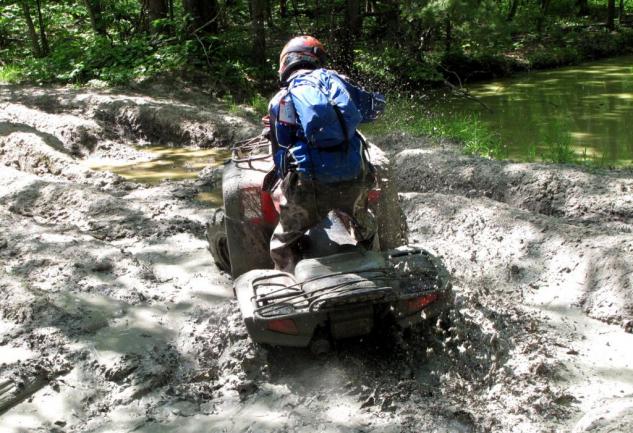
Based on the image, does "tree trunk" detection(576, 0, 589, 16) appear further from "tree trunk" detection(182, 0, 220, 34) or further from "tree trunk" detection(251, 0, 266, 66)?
"tree trunk" detection(182, 0, 220, 34)

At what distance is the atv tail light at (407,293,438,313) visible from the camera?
11.1 feet

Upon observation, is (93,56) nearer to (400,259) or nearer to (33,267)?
(33,267)

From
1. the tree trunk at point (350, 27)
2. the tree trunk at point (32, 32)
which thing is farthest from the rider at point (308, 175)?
the tree trunk at point (32, 32)

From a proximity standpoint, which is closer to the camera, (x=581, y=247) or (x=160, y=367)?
(x=160, y=367)

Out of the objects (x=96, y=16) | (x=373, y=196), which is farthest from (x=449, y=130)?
(x=96, y=16)

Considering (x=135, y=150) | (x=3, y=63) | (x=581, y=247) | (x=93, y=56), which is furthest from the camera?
(x=3, y=63)

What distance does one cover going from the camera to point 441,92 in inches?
609

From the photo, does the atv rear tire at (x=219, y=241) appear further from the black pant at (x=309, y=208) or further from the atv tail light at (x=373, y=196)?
the atv tail light at (x=373, y=196)

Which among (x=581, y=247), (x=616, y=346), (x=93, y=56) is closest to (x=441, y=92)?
(x=93, y=56)

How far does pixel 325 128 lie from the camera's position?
3.35 m

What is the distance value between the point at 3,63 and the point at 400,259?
16.9 meters

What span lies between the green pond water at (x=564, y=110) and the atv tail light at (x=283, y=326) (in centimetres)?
600

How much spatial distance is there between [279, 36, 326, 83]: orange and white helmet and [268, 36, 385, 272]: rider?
0.03 meters

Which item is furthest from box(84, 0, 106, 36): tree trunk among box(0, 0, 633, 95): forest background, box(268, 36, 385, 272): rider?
box(268, 36, 385, 272): rider
